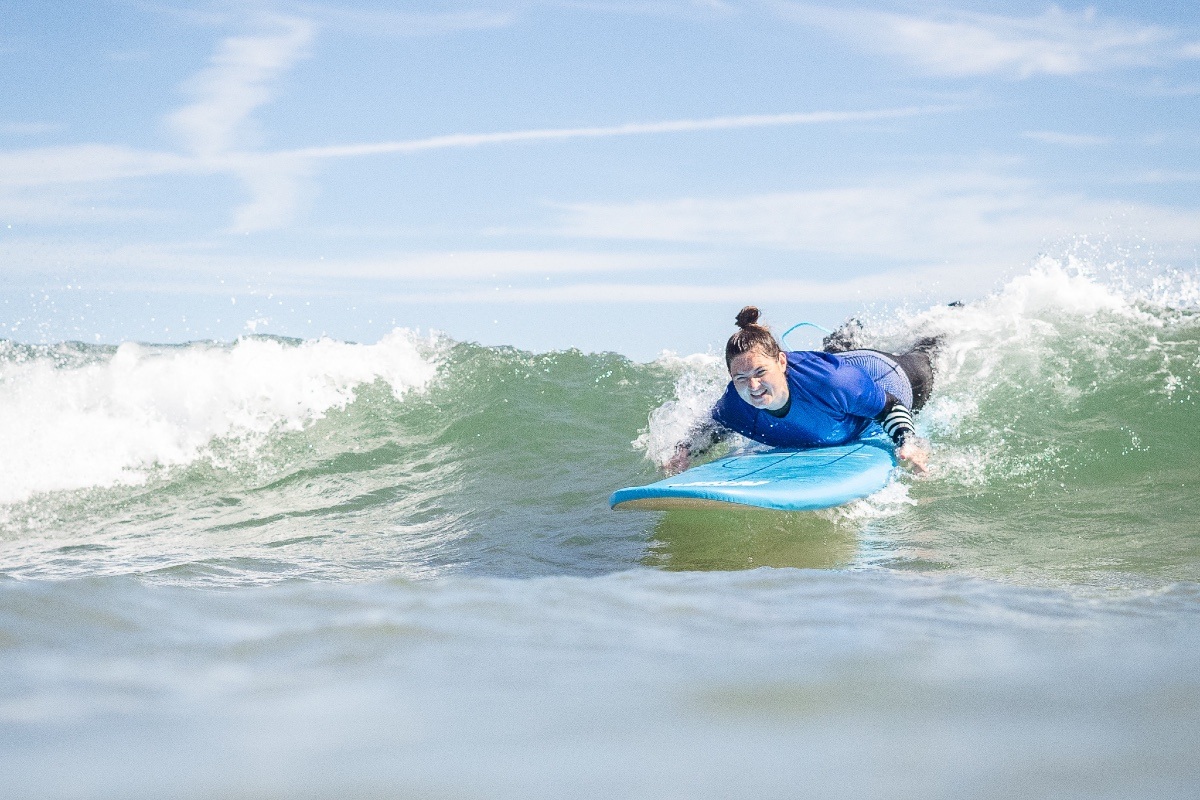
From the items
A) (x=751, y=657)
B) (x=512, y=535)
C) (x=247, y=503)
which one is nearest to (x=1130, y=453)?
(x=512, y=535)

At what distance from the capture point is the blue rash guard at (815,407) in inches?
220

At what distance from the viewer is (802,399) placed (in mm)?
5629

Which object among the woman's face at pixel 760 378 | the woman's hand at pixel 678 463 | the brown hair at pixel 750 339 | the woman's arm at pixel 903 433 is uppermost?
the brown hair at pixel 750 339

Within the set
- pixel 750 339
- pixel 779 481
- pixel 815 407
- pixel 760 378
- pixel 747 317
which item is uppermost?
pixel 747 317

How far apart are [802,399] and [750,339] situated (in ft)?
1.74

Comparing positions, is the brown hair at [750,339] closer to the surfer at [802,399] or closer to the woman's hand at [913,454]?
the surfer at [802,399]

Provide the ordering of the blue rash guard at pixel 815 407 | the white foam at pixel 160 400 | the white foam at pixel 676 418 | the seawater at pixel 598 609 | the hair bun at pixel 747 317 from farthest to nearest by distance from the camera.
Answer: the white foam at pixel 160 400 < the white foam at pixel 676 418 < the blue rash guard at pixel 815 407 < the hair bun at pixel 747 317 < the seawater at pixel 598 609

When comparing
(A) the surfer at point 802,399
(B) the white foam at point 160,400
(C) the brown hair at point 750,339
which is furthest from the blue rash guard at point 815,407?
(B) the white foam at point 160,400

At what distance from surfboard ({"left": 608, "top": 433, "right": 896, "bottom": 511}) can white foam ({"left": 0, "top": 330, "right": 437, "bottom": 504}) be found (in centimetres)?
493

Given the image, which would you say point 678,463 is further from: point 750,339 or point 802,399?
point 750,339

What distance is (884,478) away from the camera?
17.9 ft

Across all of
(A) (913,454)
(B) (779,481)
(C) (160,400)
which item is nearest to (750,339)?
(B) (779,481)

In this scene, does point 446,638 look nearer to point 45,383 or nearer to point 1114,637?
point 1114,637

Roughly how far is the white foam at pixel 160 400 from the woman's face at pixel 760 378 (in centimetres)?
510
